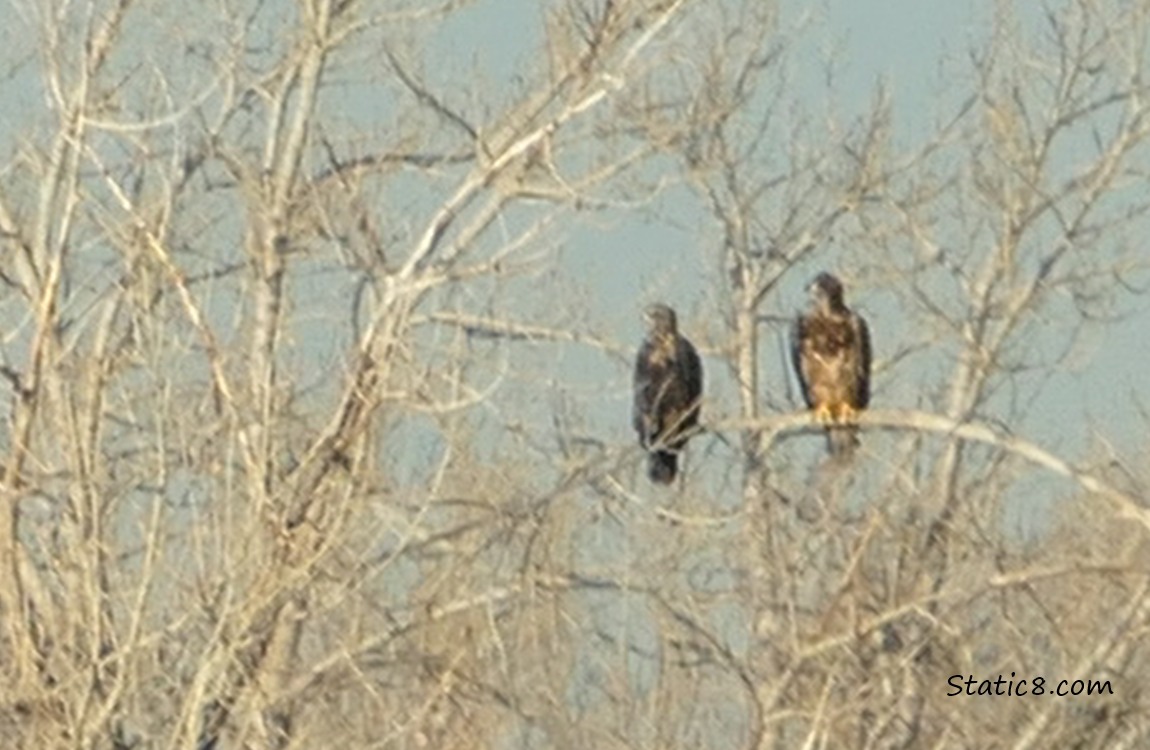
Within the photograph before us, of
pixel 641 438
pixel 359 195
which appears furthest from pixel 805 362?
pixel 359 195

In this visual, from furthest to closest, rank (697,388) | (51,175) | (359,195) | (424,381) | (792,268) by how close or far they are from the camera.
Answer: (792,268), (697,388), (359,195), (51,175), (424,381)

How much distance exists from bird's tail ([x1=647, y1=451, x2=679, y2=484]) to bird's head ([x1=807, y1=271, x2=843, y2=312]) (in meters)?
0.99

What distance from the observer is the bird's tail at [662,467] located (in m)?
12.9

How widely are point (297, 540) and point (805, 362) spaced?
3.86m

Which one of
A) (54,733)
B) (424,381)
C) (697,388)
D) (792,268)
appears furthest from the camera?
(792,268)

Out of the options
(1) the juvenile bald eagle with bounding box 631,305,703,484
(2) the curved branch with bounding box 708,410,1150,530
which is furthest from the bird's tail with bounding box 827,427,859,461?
(2) the curved branch with bounding box 708,410,1150,530

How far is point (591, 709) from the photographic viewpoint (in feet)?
47.9

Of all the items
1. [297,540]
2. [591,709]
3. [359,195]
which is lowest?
[591,709]

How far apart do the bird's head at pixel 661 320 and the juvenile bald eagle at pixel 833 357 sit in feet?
2.09

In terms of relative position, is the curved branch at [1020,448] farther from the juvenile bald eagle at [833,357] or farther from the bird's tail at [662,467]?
the bird's tail at [662,467]

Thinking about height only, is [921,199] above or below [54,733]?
above

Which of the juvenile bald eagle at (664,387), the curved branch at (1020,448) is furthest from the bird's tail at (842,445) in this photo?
the curved branch at (1020,448)

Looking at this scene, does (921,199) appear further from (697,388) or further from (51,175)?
(51,175)

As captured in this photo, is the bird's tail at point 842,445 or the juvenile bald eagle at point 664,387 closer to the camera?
the bird's tail at point 842,445
